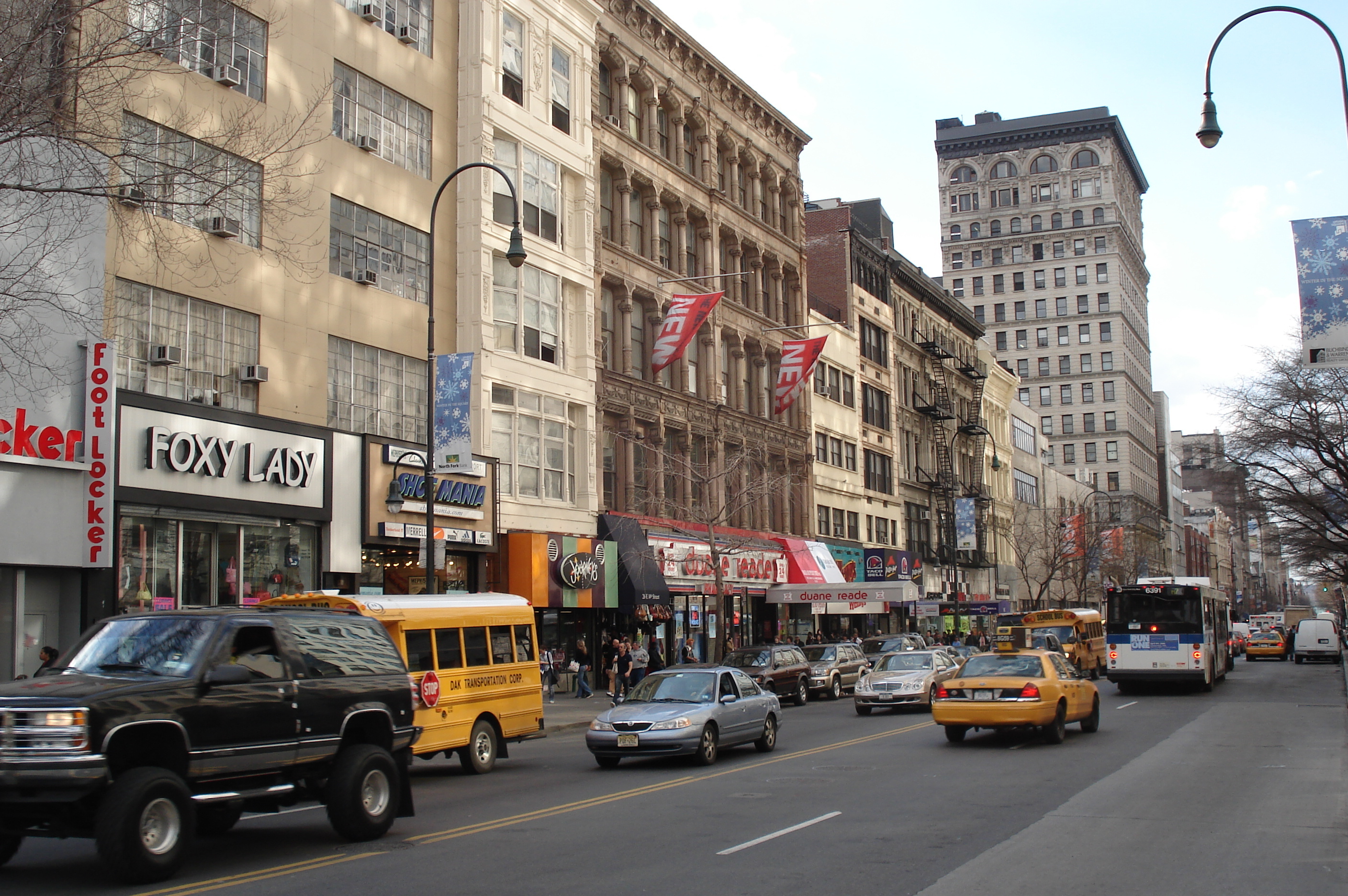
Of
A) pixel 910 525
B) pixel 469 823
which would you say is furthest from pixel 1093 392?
pixel 469 823

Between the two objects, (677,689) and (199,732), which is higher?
(199,732)

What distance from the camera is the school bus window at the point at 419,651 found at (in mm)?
17031

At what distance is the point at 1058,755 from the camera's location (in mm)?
19016

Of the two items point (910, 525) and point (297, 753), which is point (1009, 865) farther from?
point (910, 525)

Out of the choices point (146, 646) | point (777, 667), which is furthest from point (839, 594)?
point (146, 646)

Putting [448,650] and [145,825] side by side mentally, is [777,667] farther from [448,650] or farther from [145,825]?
[145,825]

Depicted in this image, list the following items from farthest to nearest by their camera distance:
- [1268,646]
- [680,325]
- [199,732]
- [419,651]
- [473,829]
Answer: [1268,646] < [680,325] < [419,651] < [473,829] < [199,732]

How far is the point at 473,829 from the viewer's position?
1253 cm

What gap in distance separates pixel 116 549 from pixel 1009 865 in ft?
58.2

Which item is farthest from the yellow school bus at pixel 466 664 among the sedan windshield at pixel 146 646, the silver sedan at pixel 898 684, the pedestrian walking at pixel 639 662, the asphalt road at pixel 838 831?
the pedestrian walking at pixel 639 662

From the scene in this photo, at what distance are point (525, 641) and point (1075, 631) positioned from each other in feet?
94.8

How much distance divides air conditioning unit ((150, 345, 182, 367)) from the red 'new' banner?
25298 millimetres

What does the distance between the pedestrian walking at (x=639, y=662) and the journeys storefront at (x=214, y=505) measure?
9089 mm

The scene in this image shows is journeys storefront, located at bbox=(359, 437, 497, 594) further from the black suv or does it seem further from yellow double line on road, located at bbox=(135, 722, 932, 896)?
the black suv
